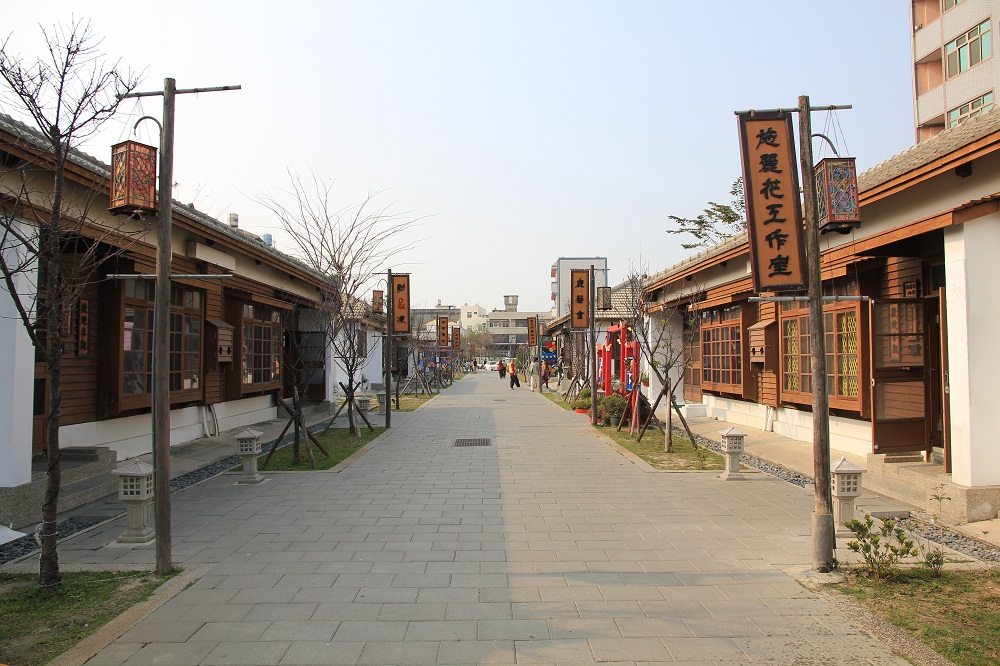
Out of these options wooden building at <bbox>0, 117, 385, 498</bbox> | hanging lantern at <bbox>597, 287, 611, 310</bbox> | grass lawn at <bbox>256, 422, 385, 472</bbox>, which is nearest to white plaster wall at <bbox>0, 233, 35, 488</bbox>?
wooden building at <bbox>0, 117, 385, 498</bbox>

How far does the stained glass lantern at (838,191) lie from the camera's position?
6.11m

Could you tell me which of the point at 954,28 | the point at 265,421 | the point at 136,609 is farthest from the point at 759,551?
the point at 954,28

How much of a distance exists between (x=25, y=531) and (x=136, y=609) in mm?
3153

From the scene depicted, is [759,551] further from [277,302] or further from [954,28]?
[954,28]

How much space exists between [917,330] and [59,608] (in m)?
9.81

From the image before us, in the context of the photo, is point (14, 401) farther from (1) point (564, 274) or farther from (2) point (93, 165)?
(1) point (564, 274)

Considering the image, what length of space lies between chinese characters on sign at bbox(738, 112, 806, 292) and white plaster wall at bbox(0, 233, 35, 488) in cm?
784

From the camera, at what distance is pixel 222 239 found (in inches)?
527

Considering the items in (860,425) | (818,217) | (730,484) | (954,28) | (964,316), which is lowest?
(730,484)

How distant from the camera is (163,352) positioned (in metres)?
5.62

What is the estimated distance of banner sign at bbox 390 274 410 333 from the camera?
1900 centimetres

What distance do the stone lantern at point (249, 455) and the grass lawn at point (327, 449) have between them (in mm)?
965

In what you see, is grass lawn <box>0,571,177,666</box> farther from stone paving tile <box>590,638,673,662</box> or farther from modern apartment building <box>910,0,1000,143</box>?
modern apartment building <box>910,0,1000,143</box>

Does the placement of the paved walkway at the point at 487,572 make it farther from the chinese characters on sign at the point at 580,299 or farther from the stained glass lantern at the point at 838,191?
the chinese characters on sign at the point at 580,299
